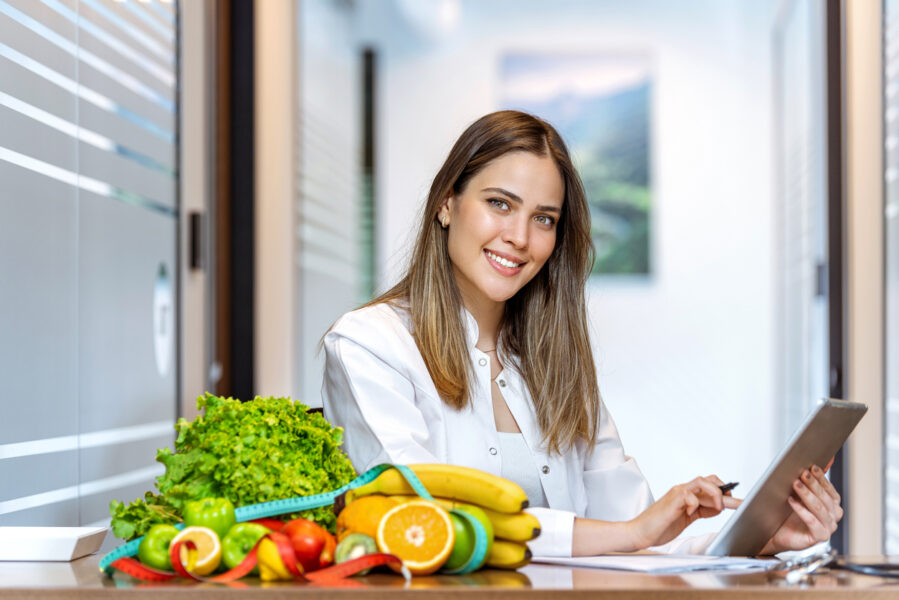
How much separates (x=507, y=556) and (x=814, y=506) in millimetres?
561

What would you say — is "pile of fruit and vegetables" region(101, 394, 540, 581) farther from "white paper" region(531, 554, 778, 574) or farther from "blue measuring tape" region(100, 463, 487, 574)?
"white paper" region(531, 554, 778, 574)

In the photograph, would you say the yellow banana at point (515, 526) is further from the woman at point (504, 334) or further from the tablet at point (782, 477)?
the woman at point (504, 334)

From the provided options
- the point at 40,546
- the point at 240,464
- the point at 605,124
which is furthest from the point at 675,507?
the point at 605,124

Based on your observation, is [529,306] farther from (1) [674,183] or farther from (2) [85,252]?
(1) [674,183]

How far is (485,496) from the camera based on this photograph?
4.05 feet

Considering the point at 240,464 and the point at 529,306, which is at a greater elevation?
the point at 529,306

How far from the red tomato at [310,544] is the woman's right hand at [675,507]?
20.5 inches

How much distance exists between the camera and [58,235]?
191 centimetres

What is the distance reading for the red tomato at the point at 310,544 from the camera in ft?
3.81

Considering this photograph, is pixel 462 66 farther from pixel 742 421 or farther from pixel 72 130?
pixel 72 130

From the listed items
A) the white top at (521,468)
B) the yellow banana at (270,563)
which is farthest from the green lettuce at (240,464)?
the white top at (521,468)

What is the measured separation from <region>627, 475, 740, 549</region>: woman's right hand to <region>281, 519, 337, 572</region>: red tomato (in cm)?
52

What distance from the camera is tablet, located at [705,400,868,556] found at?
1350 mm

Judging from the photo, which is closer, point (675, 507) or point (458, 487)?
point (458, 487)
